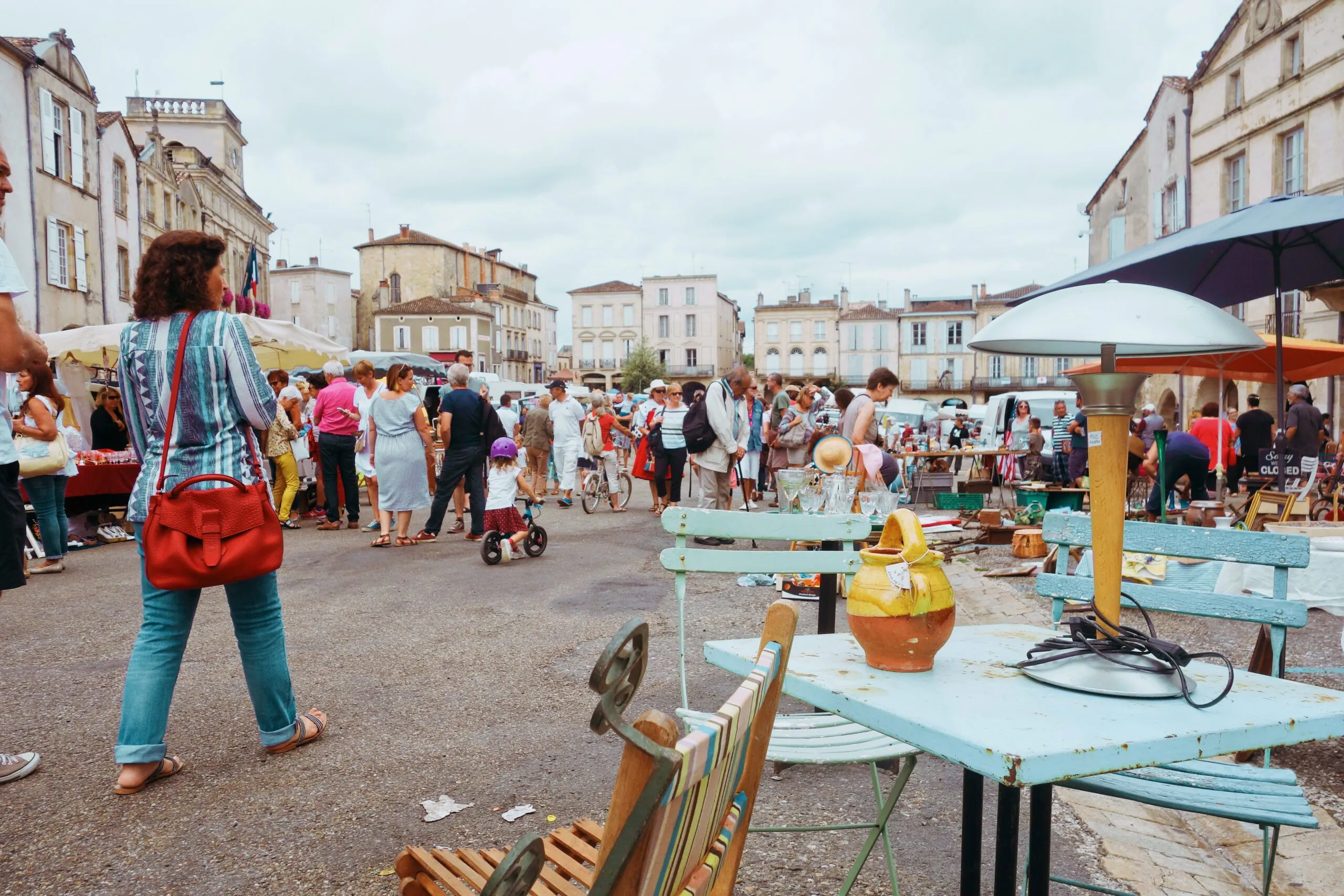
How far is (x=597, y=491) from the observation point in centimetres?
1331

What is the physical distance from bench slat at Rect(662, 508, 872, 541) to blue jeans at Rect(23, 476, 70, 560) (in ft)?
22.9

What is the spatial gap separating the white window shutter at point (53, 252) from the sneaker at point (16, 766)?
23.5 metres

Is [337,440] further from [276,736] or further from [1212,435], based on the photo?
[1212,435]

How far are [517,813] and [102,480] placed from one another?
356 inches

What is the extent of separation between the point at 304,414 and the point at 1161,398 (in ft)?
81.3

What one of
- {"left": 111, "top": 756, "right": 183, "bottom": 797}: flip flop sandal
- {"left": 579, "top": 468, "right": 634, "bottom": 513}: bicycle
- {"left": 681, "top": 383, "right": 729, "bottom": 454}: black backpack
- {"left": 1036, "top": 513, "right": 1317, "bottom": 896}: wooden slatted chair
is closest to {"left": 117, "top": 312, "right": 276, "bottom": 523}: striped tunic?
{"left": 111, "top": 756, "right": 183, "bottom": 797}: flip flop sandal

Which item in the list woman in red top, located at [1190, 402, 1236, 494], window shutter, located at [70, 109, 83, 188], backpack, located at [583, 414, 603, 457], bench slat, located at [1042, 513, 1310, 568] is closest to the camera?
bench slat, located at [1042, 513, 1310, 568]

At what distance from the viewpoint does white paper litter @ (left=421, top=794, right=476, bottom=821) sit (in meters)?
3.16

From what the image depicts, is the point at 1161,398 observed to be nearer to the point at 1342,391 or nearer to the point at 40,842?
the point at 1342,391

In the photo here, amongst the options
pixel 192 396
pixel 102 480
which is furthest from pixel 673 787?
pixel 102 480

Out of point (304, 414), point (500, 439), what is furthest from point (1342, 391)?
point (304, 414)

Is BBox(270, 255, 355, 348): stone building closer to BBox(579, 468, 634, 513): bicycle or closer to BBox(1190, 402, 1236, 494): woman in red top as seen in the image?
BBox(579, 468, 634, 513): bicycle

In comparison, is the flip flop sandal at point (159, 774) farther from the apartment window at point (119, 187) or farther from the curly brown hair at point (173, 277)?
the apartment window at point (119, 187)

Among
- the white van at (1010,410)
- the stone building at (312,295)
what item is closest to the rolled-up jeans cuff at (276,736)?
the white van at (1010,410)
